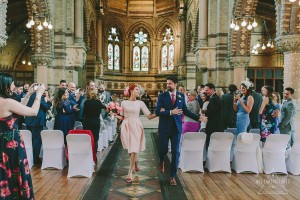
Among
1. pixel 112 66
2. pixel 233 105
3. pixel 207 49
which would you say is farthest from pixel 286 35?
pixel 112 66

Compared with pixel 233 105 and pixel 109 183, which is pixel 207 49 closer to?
pixel 233 105

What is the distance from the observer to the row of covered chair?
327 inches

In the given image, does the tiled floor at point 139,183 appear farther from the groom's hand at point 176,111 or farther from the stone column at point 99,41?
the stone column at point 99,41

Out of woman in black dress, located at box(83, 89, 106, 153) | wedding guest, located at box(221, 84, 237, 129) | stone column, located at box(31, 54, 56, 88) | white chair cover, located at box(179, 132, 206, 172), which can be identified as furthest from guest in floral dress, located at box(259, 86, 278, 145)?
stone column, located at box(31, 54, 56, 88)

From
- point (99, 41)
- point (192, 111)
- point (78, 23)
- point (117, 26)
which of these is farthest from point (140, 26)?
point (192, 111)

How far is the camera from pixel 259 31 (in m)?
29.2

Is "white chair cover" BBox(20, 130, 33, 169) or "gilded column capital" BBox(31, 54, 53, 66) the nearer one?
"white chair cover" BBox(20, 130, 33, 169)

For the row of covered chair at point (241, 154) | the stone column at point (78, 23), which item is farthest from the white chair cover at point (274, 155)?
the stone column at point (78, 23)

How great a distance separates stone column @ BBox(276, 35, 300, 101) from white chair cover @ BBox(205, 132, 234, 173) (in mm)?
4309

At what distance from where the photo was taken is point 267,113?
9.12m

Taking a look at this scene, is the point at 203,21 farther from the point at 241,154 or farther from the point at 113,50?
the point at 113,50

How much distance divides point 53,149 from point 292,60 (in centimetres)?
770

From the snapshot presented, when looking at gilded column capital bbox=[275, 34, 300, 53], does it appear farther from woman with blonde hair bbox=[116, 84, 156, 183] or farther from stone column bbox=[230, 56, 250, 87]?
stone column bbox=[230, 56, 250, 87]

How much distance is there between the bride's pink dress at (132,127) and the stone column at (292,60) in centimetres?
602
